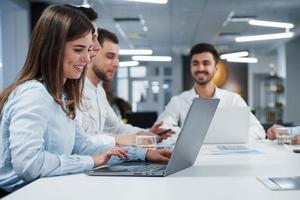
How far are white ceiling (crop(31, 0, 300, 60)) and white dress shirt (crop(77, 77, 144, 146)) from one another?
4.17 meters

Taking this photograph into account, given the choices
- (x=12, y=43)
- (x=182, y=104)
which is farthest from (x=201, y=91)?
(x=12, y=43)

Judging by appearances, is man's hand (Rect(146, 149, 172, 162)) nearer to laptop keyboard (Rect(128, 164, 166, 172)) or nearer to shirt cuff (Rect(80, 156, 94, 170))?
laptop keyboard (Rect(128, 164, 166, 172))

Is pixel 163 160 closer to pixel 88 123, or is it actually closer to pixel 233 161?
pixel 233 161

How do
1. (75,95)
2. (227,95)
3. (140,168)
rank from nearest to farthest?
1. (140,168)
2. (75,95)
3. (227,95)

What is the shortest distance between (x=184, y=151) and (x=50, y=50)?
→ 0.63 meters

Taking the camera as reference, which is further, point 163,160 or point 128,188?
point 163,160

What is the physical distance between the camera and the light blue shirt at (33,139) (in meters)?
1.35

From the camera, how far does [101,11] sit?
320 inches

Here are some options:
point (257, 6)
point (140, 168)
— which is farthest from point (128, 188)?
point (257, 6)

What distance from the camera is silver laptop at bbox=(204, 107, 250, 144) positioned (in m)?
2.50

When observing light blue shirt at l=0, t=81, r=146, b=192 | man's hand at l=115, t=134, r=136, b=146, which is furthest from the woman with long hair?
man's hand at l=115, t=134, r=136, b=146

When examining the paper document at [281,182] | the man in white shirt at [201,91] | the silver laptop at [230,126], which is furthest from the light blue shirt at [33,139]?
the man in white shirt at [201,91]

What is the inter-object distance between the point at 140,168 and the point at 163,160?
0.21 metres

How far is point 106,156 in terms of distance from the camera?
157 cm
